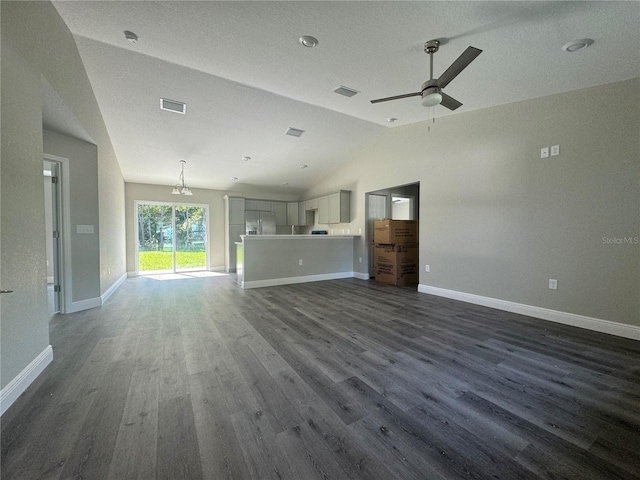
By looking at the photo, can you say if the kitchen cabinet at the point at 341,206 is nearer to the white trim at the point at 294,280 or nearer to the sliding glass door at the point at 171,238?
the white trim at the point at 294,280

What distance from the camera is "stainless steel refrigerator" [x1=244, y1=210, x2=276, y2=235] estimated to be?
26.4 ft

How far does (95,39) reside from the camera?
271 centimetres

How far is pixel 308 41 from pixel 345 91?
110cm

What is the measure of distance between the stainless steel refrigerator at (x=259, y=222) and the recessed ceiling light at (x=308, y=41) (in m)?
6.02

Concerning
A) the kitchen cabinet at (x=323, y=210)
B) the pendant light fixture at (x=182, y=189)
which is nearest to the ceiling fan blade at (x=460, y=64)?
the kitchen cabinet at (x=323, y=210)

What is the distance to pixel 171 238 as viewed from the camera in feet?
24.1

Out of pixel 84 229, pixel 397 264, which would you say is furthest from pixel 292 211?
pixel 84 229

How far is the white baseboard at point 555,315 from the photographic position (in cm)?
268

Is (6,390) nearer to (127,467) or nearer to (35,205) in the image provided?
(127,467)

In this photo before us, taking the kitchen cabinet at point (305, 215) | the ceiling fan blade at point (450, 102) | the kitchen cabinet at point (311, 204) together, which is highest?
the ceiling fan blade at point (450, 102)

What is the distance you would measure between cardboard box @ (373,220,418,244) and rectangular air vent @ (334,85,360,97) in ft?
9.28

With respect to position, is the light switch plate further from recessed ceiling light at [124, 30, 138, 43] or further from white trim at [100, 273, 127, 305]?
recessed ceiling light at [124, 30, 138, 43]

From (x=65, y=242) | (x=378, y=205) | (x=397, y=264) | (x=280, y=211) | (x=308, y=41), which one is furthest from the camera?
(x=280, y=211)

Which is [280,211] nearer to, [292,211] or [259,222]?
[292,211]
